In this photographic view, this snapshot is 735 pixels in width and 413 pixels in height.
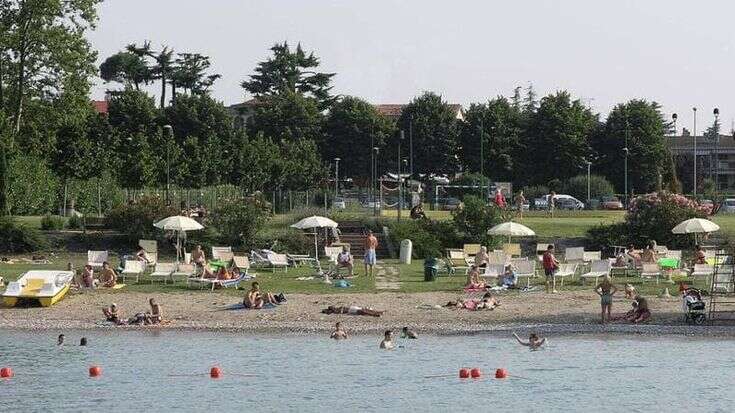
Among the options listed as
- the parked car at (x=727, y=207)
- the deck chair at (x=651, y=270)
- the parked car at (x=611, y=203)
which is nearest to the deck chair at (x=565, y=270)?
the deck chair at (x=651, y=270)

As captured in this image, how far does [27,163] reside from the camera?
209ft

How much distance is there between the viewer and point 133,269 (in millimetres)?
41125

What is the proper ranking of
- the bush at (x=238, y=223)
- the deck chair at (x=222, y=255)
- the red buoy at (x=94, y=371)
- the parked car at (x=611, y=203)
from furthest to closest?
the parked car at (x=611, y=203), the bush at (x=238, y=223), the deck chair at (x=222, y=255), the red buoy at (x=94, y=371)

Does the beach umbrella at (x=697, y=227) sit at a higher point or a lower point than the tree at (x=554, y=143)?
lower

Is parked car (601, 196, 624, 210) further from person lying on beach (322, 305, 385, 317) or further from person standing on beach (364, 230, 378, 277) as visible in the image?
person lying on beach (322, 305, 385, 317)

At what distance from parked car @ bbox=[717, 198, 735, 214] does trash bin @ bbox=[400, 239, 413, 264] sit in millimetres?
29368

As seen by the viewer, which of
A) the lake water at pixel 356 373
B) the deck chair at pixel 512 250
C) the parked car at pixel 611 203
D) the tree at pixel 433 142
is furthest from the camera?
the tree at pixel 433 142

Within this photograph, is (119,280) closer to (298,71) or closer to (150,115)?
(150,115)

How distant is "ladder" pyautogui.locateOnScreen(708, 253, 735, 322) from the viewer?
114 ft

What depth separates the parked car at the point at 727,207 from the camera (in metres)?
75.2

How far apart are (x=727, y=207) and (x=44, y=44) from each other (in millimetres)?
39040

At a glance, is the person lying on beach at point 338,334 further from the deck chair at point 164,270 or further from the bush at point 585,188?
the bush at point 585,188

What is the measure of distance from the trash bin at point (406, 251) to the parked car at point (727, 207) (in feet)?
96.4

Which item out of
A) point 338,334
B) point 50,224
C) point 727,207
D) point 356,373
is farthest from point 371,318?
point 727,207
